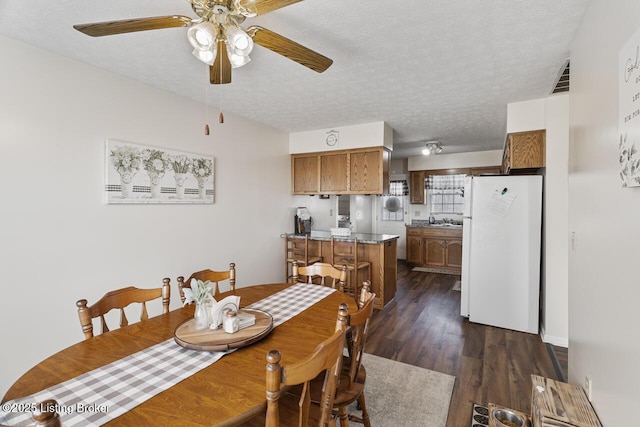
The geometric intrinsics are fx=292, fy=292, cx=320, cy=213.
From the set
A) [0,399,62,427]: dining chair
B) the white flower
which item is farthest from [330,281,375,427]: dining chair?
[0,399,62,427]: dining chair

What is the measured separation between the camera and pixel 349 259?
397 cm

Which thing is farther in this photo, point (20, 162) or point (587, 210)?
point (20, 162)

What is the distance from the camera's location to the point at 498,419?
164 centimetres

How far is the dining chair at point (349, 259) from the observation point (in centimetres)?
378

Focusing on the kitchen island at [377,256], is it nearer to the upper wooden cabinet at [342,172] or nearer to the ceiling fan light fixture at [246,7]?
the upper wooden cabinet at [342,172]

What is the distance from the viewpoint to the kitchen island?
3900 millimetres

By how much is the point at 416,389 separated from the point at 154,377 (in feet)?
6.29

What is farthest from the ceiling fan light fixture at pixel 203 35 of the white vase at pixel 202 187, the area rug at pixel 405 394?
the area rug at pixel 405 394

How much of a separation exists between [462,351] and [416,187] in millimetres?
4447

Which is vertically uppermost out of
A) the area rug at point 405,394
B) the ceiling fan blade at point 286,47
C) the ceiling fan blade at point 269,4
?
the ceiling fan blade at point 269,4

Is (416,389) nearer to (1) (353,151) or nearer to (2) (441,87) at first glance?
(2) (441,87)

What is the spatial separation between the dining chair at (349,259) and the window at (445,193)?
11.7 feet

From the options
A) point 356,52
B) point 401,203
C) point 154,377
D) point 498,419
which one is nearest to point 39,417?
point 154,377

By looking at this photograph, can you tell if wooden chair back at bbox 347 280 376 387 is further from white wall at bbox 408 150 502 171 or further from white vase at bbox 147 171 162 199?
white wall at bbox 408 150 502 171
